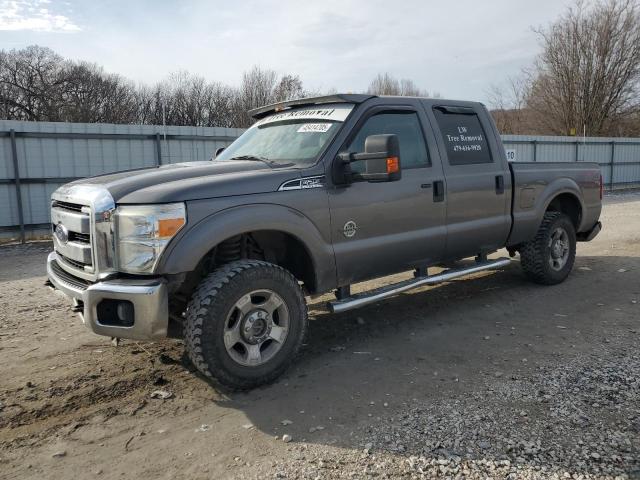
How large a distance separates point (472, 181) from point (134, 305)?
3400 millimetres

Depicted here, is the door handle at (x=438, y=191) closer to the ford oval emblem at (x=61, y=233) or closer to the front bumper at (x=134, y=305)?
the front bumper at (x=134, y=305)

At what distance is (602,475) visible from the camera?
8.76 feet

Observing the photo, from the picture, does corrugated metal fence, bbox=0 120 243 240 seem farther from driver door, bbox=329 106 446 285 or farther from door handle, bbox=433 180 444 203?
door handle, bbox=433 180 444 203

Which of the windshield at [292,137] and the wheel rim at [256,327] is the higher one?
the windshield at [292,137]

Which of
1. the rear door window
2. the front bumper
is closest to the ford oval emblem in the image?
the front bumper

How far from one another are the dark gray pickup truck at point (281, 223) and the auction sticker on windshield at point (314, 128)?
0.01 metres

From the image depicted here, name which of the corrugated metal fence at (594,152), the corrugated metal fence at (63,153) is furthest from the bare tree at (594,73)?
the corrugated metal fence at (63,153)

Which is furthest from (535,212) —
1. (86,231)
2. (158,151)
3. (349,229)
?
(158,151)

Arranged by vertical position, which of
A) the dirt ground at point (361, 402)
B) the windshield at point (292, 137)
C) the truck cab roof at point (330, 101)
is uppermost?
the truck cab roof at point (330, 101)

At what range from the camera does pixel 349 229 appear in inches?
168

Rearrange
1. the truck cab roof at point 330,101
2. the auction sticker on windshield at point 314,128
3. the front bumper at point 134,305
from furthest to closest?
the truck cab roof at point 330,101 < the auction sticker on windshield at point 314,128 < the front bumper at point 134,305

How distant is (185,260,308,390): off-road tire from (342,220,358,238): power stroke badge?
25.0 inches

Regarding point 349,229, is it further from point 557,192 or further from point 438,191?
point 557,192

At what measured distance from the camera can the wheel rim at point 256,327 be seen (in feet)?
11.9
